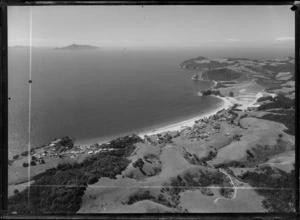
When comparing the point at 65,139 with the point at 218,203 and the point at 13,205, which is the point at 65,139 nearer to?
the point at 13,205

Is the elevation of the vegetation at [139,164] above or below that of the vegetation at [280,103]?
below

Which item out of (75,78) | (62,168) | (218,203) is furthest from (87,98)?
(218,203)

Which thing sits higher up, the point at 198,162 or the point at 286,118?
the point at 286,118

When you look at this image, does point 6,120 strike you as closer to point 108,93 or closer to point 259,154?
point 108,93

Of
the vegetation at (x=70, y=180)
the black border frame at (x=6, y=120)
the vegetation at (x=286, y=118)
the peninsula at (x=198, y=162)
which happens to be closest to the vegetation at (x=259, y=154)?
the peninsula at (x=198, y=162)

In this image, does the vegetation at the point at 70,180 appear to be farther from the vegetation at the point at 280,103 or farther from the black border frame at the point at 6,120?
the vegetation at the point at 280,103

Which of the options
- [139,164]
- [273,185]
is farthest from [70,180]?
[273,185]
